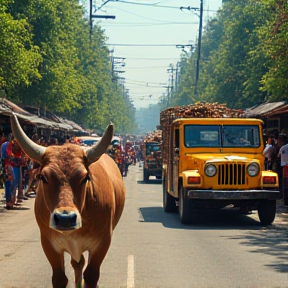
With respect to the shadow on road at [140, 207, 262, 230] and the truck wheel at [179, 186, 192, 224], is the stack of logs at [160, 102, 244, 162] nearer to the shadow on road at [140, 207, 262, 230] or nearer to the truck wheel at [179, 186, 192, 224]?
the shadow on road at [140, 207, 262, 230]

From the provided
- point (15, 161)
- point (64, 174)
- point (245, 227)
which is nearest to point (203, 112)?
point (245, 227)

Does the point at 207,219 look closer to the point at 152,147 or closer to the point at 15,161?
the point at 15,161

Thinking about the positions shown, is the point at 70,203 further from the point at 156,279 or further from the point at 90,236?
the point at 156,279

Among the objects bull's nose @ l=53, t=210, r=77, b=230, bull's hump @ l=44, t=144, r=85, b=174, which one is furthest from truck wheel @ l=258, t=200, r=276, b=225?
bull's nose @ l=53, t=210, r=77, b=230

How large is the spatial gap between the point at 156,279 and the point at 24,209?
1102 cm

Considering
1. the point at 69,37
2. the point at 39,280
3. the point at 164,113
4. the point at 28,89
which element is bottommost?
the point at 39,280

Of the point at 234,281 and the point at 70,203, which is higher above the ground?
the point at 70,203

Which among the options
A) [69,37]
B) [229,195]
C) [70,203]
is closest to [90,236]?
[70,203]

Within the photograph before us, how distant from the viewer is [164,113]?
68.8 feet

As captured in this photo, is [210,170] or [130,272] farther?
[210,170]

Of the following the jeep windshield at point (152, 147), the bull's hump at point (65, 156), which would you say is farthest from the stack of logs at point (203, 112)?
the jeep windshield at point (152, 147)

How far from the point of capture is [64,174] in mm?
6871

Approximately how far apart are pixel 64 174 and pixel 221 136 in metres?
10.9

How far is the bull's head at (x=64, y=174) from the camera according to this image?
6.45 meters
